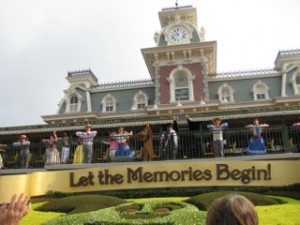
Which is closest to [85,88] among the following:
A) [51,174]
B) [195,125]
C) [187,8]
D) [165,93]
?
[165,93]

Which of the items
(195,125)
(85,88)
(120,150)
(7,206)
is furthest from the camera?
(85,88)

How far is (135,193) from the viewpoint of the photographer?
44.3 feet

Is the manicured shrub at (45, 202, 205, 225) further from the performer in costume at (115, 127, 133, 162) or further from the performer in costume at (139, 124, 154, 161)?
the performer in costume at (139, 124, 154, 161)

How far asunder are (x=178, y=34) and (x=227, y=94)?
6.71 meters

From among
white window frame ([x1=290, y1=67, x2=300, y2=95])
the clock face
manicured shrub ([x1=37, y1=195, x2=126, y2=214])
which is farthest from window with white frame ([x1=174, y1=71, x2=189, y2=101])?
manicured shrub ([x1=37, y1=195, x2=126, y2=214])

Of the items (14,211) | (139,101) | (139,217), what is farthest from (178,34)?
(14,211)

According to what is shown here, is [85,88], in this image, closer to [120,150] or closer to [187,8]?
[187,8]

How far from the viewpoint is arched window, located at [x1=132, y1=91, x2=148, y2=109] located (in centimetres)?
3173

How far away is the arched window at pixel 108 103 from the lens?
32688mm

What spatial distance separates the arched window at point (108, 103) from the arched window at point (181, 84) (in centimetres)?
553

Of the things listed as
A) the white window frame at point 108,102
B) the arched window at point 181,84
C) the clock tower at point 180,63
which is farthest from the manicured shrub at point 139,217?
the white window frame at point 108,102

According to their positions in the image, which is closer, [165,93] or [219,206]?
[219,206]

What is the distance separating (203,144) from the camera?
15914mm

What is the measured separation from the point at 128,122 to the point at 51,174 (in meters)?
6.09
